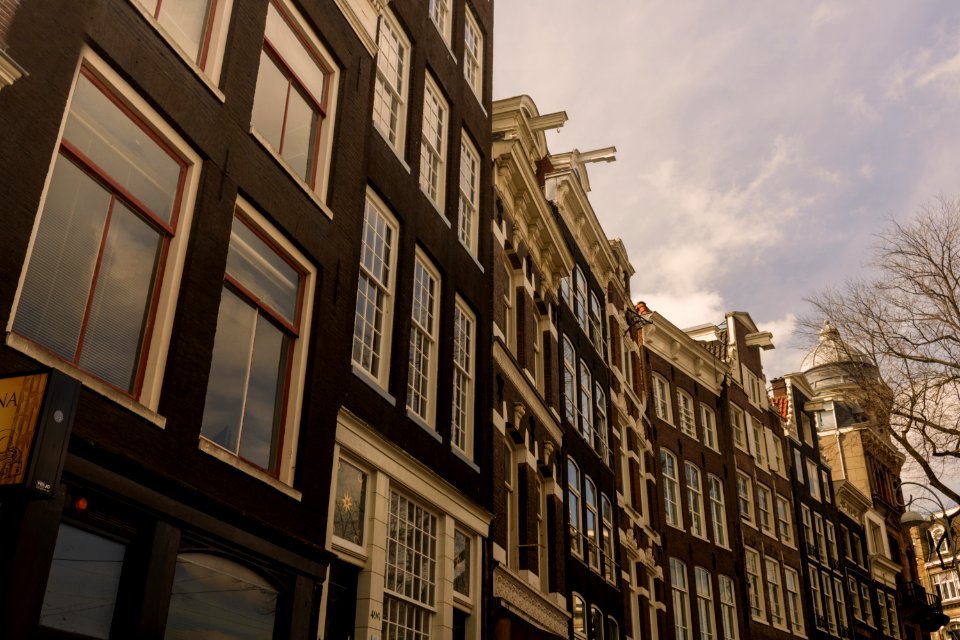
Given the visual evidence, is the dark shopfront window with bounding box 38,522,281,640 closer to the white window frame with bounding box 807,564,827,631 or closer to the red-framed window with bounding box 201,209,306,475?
the red-framed window with bounding box 201,209,306,475

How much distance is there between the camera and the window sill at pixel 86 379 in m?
7.44

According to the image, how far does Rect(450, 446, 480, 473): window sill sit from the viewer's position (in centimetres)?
1565

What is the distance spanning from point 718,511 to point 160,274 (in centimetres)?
3123

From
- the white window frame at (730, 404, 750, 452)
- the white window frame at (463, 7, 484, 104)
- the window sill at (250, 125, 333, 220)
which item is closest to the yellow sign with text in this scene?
the window sill at (250, 125, 333, 220)

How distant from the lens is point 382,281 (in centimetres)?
1427

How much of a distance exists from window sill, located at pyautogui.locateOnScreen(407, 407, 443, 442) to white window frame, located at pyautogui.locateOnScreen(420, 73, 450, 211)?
4.04 meters

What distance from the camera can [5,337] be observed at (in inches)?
286

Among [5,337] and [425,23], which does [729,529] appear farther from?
[5,337]

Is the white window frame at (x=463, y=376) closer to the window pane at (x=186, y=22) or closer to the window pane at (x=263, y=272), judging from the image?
the window pane at (x=263, y=272)

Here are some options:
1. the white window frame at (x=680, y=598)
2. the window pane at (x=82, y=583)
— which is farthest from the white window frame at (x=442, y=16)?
the white window frame at (x=680, y=598)

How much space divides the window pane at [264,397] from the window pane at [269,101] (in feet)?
7.80

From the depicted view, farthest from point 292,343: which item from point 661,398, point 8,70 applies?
point 661,398

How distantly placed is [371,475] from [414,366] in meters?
2.45

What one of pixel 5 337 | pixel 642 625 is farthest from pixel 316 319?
pixel 642 625
